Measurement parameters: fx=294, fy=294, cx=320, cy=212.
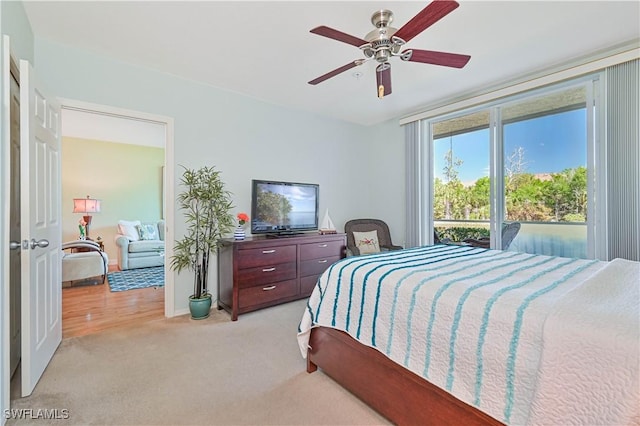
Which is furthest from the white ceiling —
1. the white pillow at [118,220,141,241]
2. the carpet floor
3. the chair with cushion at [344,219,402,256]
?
the white pillow at [118,220,141,241]

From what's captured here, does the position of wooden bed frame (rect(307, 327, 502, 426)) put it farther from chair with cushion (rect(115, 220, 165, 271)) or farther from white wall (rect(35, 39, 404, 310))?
chair with cushion (rect(115, 220, 165, 271))

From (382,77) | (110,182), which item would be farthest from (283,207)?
(110,182)

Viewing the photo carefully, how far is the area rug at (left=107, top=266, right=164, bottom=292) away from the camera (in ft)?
14.1

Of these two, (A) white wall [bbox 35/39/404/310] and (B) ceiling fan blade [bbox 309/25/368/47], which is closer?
(B) ceiling fan blade [bbox 309/25/368/47]

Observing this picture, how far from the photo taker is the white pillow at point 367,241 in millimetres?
4273

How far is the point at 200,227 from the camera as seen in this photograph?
3197 mm

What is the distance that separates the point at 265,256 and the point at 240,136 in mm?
1545

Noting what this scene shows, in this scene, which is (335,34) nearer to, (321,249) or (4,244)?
(4,244)

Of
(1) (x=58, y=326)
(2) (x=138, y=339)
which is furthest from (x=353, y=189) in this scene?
(1) (x=58, y=326)

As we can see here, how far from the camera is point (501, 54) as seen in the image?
272 centimetres

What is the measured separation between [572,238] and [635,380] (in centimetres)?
275

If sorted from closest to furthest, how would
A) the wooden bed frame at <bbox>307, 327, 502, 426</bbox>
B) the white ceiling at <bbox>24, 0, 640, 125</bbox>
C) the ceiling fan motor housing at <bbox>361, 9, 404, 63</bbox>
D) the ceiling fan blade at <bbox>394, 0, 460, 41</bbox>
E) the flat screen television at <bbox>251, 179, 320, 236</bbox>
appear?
the wooden bed frame at <bbox>307, 327, 502, 426</bbox>, the ceiling fan blade at <bbox>394, 0, 460, 41</bbox>, the ceiling fan motor housing at <bbox>361, 9, 404, 63</bbox>, the white ceiling at <bbox>24, 0, 640, 125</bbox>, the flat screen television at <bbox>251, 179, 320, 236</bbox>

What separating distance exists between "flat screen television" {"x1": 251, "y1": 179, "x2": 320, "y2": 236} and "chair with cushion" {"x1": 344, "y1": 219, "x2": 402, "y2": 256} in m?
0.66

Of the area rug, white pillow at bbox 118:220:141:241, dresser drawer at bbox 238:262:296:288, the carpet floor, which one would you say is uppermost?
white pillow at bbox 118:220:141:241
